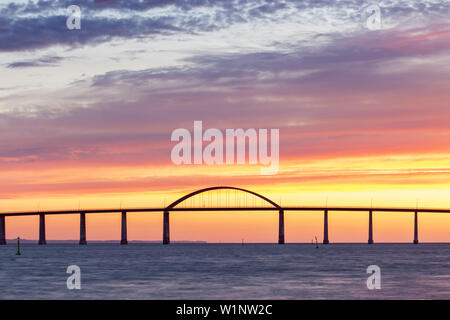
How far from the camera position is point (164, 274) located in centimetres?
7444

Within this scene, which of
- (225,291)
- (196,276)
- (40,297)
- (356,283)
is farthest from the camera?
(196,276)

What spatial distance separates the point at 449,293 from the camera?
174 ft

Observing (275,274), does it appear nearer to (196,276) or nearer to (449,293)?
(196,276)

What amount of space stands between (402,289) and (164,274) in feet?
84.2
